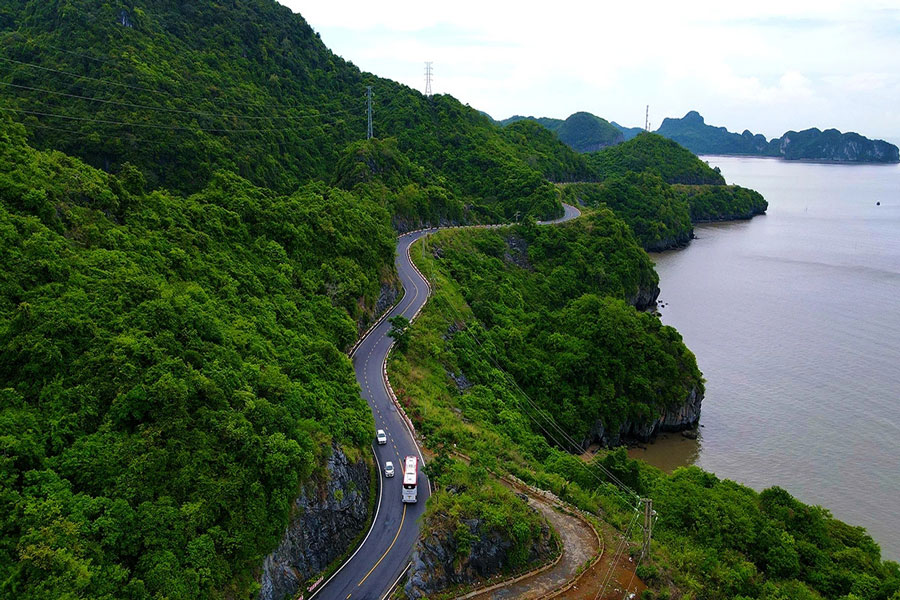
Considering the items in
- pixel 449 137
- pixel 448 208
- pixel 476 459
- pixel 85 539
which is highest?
pixel 449 137

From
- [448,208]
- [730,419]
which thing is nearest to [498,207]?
[448,208]

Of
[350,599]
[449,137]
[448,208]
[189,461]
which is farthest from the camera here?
[449,137]

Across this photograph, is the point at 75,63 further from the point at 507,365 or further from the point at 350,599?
the point at 350,599

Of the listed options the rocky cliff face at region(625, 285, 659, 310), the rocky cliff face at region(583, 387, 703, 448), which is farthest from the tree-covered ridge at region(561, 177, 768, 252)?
the rocky cliff face at region(583, 387, 703, 448)

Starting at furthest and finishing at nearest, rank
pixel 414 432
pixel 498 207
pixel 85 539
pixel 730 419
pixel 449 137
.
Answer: pixel 449 137 < pixel 498 207 < pixel 730 419 < pixel 414 432 < pixel 85 539

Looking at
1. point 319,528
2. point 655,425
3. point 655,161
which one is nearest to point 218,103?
point 655,425

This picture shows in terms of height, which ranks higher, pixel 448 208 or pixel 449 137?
pixel 449 137

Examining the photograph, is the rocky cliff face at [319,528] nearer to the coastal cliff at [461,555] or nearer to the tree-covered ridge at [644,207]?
the coastal cliff at [461,555]
